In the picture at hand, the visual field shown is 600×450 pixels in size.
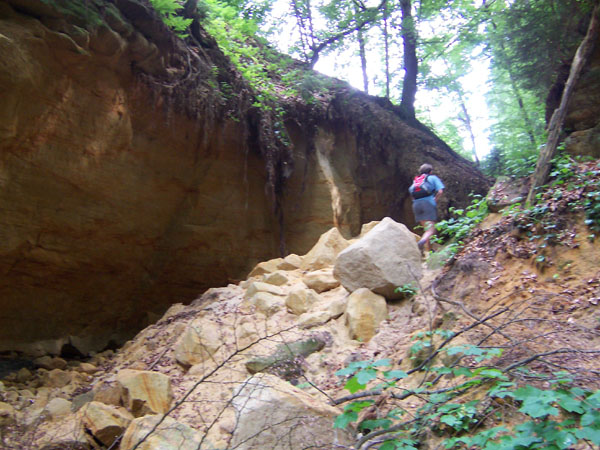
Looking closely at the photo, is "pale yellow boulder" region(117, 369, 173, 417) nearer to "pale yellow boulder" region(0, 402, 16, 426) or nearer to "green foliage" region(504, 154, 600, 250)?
"pale yellow boulder" region(0, 402, 16, 426)

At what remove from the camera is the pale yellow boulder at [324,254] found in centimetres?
A: 688

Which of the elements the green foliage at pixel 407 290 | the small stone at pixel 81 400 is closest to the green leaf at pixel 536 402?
the green foliage at pixel 407 290

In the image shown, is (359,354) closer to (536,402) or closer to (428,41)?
(536,402)

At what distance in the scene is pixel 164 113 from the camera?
7.77 metres

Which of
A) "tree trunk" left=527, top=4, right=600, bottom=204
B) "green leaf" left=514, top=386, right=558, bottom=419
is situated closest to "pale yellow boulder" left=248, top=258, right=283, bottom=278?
"tree trunk" left=527, top=4, right=600, bottom=204

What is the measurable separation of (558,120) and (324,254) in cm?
355

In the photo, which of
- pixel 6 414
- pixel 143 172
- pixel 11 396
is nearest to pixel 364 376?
pixel 6 414

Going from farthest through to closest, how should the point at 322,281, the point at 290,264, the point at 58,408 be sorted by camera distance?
the point at 290,264
the point at 322,281
the point at 58,408

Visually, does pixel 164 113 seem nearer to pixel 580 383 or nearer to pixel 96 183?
pixel 96 183

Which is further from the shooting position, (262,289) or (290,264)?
(290,264)

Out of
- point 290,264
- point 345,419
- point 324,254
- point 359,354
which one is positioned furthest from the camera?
point 290,264

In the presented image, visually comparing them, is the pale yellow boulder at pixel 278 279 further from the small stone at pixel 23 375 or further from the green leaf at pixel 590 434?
the green leaf at pixel 590 434

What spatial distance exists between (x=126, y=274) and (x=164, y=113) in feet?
9.64

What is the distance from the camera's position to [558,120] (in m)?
5.98
